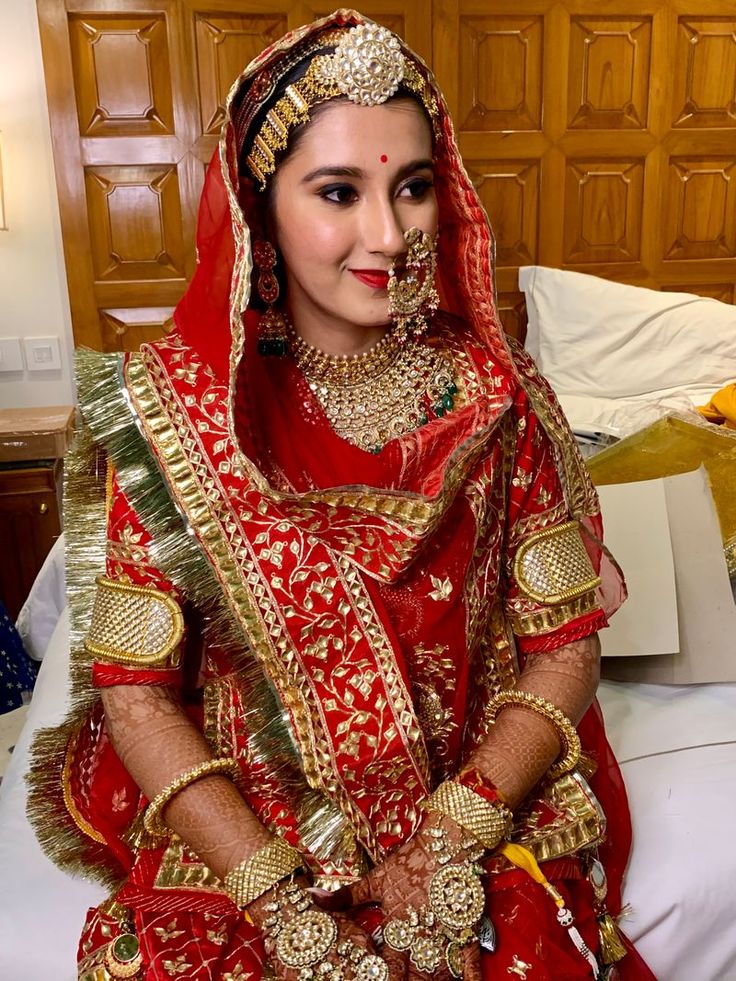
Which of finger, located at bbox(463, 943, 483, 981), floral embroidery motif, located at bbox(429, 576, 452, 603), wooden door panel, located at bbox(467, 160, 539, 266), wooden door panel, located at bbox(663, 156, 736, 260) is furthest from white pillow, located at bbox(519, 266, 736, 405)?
finger, located at bbox(463, 943, 483, 981)

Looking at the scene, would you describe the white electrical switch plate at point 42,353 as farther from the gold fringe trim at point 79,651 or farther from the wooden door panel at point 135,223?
the gold fringe trim at point 79,651

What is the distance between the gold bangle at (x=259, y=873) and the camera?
91 cm

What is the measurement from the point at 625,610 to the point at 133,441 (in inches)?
39.4

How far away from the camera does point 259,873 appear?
921 mm

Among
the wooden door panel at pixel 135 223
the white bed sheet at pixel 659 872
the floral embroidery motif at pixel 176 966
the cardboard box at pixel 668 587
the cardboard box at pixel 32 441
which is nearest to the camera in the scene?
the floral embroidery motif at pixel 176 966

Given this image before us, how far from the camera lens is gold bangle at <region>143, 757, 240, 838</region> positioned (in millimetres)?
965

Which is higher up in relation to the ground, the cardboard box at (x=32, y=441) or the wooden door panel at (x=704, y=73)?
the wooden door panel at (x=704, y=73)

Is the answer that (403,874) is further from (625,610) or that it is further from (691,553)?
(691,553)

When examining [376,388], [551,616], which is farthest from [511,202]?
[551,616]

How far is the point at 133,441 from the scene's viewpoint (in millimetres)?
1029

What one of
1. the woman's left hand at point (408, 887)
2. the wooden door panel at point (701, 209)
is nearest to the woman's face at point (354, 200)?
the woman's left hand at point (408, 887)

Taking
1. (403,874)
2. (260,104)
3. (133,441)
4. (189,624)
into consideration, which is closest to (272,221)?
(260,104)

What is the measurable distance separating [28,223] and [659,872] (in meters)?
3.15

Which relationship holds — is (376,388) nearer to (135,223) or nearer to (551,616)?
(551,616)
